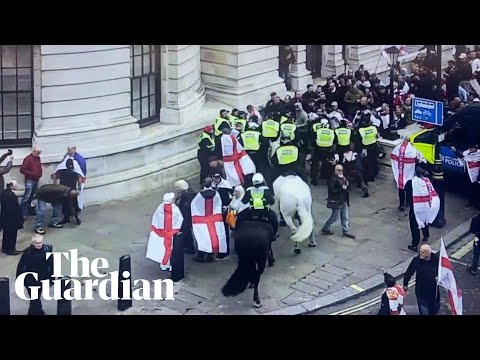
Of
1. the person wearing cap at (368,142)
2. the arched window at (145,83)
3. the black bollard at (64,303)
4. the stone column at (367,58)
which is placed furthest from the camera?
the stone column at (367,58)

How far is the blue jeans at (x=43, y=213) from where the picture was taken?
1864 centimetres

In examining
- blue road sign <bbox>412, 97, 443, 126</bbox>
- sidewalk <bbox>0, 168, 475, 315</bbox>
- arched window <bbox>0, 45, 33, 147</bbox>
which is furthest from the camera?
blue road sign <bbox>412, 97, 443, 126</bbox>

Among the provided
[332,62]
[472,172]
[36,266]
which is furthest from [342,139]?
[332,62]

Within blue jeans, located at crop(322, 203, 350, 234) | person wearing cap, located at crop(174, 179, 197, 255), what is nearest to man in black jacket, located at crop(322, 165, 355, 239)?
blue jeans, located at crop(322, 203, 350, 234)

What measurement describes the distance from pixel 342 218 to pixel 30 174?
5442 millimetres

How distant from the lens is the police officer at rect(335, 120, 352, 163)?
20500 mm

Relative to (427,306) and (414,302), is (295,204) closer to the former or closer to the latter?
(414,302)

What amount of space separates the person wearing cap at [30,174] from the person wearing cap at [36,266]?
138 inches

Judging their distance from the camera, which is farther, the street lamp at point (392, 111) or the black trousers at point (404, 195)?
the street lamp at point (392, 111)

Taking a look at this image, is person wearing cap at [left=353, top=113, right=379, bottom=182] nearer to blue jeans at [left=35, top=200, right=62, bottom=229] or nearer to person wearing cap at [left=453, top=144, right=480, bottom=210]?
A: person wearing cap at [left=453, top=144, right=480, bottom=210]

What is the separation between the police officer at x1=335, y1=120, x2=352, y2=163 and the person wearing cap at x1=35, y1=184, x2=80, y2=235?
5.03 metres

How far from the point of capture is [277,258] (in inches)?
706

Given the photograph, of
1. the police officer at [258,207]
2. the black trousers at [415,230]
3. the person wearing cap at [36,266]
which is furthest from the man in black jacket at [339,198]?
the person wearing cap at [36,266]

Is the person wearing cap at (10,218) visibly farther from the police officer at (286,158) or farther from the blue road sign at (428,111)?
the blue road sign at (428,111)
